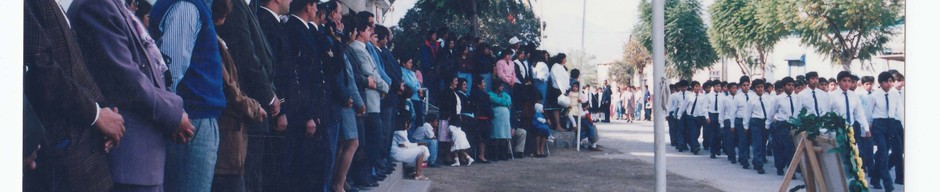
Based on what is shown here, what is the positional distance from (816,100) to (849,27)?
1232mm

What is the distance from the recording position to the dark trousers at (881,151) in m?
10.9

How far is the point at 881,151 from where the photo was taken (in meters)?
11.2

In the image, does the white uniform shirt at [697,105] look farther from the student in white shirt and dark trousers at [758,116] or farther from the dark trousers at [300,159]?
the dark trousers at [300,159]

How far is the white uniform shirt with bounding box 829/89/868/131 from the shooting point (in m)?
11.5

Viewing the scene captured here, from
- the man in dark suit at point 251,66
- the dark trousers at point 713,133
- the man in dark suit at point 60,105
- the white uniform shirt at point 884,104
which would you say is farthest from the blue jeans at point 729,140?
the man in dark suit at point 60,105

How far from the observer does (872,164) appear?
37.1 ft

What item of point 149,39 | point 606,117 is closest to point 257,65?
point 149,39

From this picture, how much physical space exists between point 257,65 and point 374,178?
4.10m

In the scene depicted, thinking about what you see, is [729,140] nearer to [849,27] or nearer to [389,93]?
[849,27]

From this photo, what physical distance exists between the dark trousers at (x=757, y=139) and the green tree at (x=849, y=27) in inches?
56.9

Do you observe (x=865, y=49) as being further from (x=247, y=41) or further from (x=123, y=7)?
(x=123, y=7)

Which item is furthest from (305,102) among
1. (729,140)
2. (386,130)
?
(729,140)

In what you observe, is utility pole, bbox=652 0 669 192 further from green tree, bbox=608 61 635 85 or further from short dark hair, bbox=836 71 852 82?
green tree, bbox=608 61 635 85

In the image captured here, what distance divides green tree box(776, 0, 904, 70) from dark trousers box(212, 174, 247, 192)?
7.94 meters
